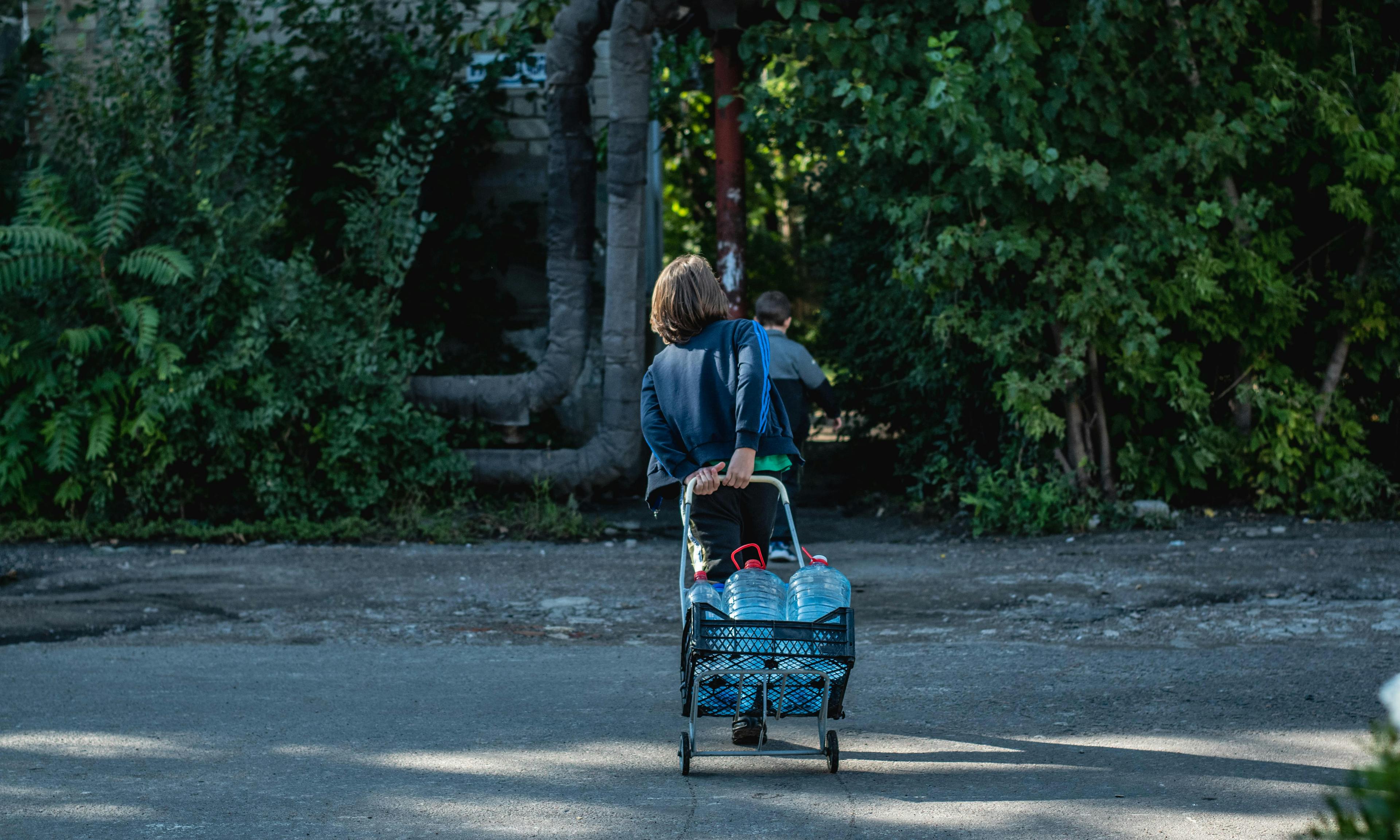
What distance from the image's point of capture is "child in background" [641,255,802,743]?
15.3ft

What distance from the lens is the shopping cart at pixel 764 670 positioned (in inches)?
163

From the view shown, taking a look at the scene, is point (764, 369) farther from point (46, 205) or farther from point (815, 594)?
point (46, 205)

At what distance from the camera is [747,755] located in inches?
173

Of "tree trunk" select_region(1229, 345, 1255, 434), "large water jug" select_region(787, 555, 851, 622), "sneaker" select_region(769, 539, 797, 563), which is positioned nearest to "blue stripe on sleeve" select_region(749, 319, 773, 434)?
"large water jug" select_region(787, 555, 851, 622)

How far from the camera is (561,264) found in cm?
1074

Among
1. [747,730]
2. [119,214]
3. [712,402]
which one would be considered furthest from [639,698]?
[119,214]

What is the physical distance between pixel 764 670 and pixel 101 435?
711 centimetres

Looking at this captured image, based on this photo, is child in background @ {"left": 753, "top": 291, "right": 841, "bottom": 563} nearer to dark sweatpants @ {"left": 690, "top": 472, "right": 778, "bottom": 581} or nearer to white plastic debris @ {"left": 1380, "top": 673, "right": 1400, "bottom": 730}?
dark sweatpants @ {"left": 690, "top": 472, "right": 778, "bottom": 581}

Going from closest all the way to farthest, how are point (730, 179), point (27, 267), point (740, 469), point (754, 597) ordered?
point (754, 597), point (740, 469), point (27, 267), point (730, 179)

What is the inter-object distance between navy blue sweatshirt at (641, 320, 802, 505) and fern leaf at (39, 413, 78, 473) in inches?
255

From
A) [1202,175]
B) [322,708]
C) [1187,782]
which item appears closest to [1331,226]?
[1202,175]

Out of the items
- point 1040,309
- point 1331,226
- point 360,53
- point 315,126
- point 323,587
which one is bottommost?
point 323,587

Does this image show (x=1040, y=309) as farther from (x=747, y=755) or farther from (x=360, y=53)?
(x=360, y=53)

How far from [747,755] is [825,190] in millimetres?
7766
